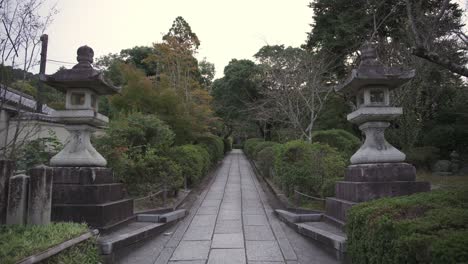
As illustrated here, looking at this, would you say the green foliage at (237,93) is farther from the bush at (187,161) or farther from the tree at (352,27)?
the bush at (187,161)

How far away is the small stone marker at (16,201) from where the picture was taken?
4895 millimetres

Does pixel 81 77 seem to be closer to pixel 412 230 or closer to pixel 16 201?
pixel 16 201

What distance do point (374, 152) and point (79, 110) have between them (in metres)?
5.63

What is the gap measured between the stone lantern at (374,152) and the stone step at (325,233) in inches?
9.7

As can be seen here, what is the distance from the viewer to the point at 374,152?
678cm

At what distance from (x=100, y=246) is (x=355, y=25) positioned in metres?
17.9

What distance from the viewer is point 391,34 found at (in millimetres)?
19297

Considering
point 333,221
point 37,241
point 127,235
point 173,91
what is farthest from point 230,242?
point 173,91

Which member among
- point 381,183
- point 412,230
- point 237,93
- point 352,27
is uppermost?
point 352,27

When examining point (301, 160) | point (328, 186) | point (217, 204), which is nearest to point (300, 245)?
point (328, 186)

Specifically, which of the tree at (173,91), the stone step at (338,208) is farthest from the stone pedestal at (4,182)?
the tree at (173,91)

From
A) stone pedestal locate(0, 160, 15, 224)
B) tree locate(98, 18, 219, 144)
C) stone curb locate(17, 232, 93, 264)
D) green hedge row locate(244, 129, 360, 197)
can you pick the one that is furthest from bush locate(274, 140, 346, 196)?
stone pedestal locate(0, 160, 15, 224)

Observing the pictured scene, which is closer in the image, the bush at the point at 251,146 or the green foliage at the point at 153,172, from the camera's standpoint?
the green foliage at the point at 153,172

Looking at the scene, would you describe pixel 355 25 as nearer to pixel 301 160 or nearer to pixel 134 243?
pixel 301 160
